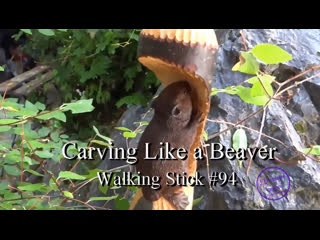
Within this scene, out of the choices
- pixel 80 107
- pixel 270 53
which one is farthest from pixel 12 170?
pixel 270 53

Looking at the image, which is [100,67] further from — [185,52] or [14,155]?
[185,52]

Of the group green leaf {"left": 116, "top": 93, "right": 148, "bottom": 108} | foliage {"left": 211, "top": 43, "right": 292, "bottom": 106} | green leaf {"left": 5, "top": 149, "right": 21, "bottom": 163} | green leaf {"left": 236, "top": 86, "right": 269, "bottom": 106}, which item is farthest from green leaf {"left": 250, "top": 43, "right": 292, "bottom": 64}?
green leaf {"left": 116, "top": 93, "right": 148, "bottom": 108}

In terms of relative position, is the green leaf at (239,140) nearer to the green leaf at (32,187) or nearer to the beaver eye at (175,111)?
the beaver eye at (175,111)

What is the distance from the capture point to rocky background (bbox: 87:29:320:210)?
1.02 metres

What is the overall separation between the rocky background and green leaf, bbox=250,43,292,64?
44cm

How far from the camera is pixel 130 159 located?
2.61 ft

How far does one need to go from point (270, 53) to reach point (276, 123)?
0.51 meters

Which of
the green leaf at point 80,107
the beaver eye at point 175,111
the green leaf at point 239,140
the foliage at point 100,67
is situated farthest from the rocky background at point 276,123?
the foliage at point 100,67

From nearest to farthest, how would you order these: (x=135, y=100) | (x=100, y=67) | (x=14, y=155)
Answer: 1. (x=14, y=155)
2. (x=135, y=100)
3. (x=100, y=67)

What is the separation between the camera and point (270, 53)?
60cm

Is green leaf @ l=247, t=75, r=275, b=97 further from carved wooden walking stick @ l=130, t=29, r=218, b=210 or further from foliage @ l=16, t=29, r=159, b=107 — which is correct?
foliage @ l=16, t=29, r=159, b=107

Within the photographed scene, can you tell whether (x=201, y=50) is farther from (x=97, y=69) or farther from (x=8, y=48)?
(x=8, y=48)

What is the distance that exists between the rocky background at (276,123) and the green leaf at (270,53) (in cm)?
44

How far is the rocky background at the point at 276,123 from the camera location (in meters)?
1.02
